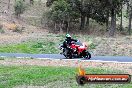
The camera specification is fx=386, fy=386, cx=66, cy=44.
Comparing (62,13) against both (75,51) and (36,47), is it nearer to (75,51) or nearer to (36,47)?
(36,47)

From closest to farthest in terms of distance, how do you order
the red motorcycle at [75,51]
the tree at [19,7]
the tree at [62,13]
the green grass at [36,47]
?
1. the red motorcycle at [75,51]
2. the green grass at [36,47]
3. the tree at [62,13]
4. the tree at [19,7]

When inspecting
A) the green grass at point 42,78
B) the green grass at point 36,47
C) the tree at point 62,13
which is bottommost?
the green grass at point 36,47

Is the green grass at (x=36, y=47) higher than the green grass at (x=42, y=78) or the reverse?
the reverse

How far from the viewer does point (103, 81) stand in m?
7.49

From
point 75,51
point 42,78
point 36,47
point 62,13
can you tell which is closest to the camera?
point 42,78

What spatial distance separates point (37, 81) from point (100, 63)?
808 centimetres

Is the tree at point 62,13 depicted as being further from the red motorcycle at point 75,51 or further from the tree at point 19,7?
the red motorcycle at point 75,51

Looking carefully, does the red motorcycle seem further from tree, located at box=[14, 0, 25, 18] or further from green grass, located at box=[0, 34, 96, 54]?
tree, located at box=[14, 0, 25, 18]

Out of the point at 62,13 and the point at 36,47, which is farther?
the point at 62,13

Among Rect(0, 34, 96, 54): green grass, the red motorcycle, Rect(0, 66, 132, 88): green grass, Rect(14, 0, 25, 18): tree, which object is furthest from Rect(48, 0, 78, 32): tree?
Rect(0, 66, 132, 88): green grass

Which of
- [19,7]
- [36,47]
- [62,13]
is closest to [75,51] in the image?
[36,47]

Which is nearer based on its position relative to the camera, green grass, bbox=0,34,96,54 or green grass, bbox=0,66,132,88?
green grass, bbox=0,66,132,88

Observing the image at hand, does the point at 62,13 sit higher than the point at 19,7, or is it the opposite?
the point at 19,7

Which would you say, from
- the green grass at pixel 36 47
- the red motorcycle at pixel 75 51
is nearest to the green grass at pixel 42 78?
the red motorcycle at pixel 75 51
